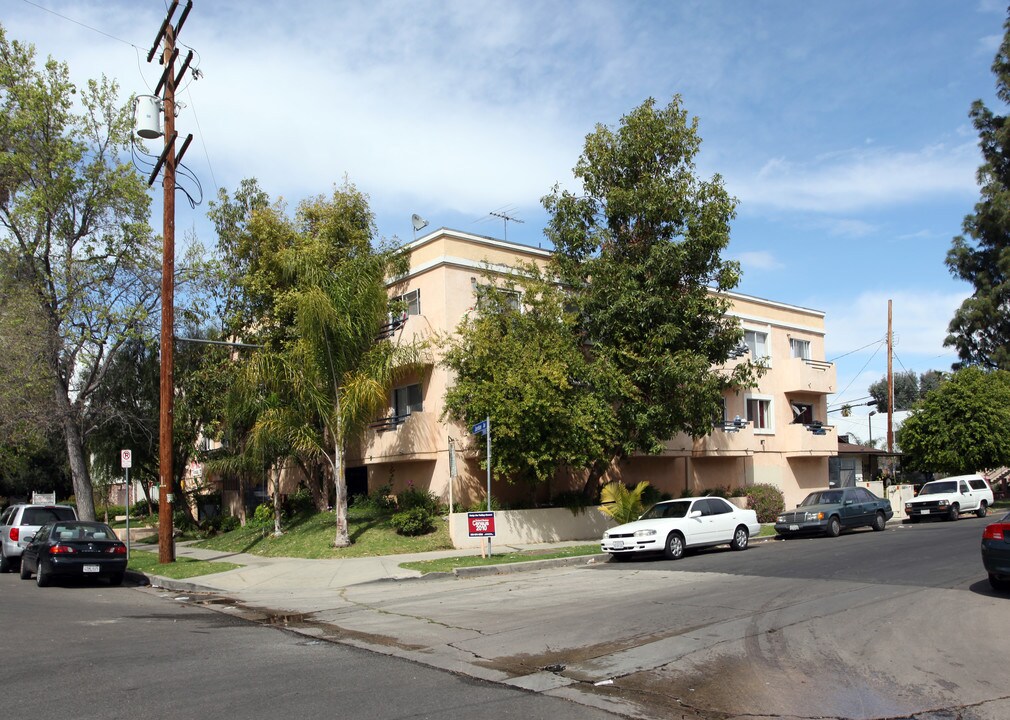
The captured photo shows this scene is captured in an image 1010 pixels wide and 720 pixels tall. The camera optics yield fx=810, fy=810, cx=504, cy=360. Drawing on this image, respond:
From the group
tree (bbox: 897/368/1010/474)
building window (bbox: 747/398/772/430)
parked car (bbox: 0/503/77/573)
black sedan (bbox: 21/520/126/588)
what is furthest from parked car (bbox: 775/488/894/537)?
parked car (bbox: 0/503/77/573)

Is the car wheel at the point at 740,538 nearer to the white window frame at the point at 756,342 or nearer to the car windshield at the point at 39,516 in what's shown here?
the white window frame at the point at 756,342

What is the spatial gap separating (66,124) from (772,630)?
1049 inches

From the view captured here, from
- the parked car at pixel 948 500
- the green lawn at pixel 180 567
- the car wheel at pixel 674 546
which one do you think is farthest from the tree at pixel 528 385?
the parked car at pixel 948 500

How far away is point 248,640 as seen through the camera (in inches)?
399

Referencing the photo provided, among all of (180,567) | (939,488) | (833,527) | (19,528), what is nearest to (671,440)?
(833,527)

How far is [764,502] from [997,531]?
1981 centimetres

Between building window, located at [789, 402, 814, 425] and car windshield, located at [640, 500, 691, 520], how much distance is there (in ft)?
62.3

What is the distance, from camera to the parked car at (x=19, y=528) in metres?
20.6

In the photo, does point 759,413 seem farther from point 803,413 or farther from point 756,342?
point 803,413

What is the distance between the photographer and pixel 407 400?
2650cm

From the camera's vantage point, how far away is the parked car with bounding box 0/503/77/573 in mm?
20594

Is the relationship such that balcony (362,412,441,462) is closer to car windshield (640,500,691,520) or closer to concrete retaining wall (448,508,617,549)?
concrete retaining wall (448,508,617,549)

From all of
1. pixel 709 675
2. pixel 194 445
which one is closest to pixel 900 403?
pixel 194 445

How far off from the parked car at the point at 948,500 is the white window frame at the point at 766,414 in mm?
6265
